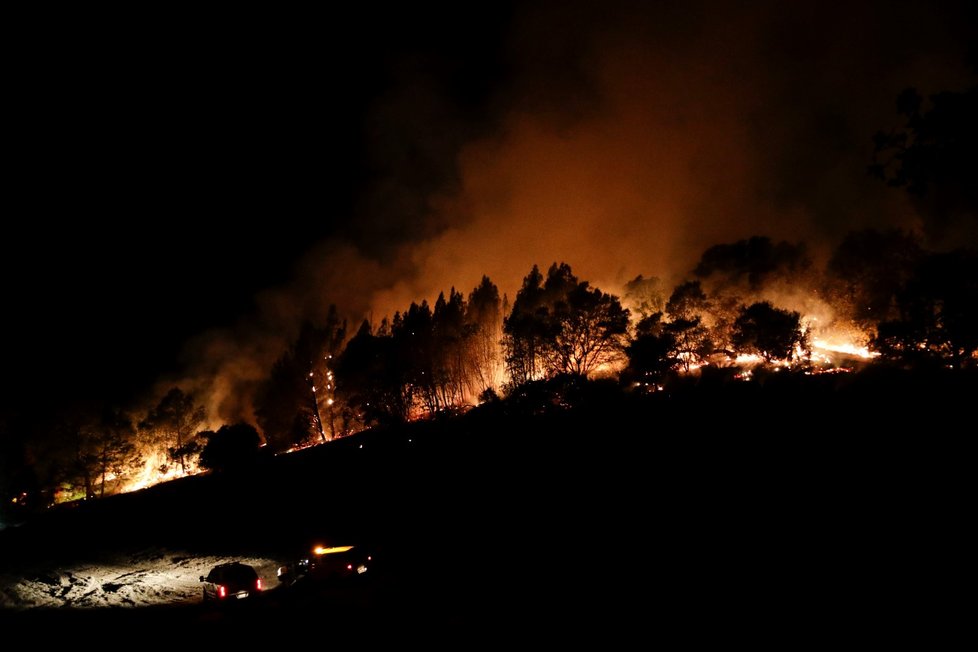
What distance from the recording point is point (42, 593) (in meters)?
19.0

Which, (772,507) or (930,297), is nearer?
(772,507)

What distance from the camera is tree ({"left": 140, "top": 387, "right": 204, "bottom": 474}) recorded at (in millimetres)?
49250

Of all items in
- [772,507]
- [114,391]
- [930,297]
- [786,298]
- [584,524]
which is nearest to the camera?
[772,507]

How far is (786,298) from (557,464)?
89.2ft

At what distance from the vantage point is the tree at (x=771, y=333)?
29328 millimetres

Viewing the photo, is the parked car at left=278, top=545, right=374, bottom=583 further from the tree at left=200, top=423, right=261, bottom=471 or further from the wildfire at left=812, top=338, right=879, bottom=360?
the wildfire at left=812, top=338, right=879, bottom=360

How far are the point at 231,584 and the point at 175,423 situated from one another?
41455 millimetres

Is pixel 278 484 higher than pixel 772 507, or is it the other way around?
pixel 278 484

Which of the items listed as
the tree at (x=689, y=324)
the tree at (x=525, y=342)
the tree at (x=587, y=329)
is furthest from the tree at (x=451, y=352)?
the tree at (x=689, y=324)

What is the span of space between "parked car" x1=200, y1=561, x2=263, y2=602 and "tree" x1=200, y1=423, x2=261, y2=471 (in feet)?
86.9

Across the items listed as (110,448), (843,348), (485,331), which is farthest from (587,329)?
(110,448)

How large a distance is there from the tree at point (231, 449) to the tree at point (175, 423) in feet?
27.7

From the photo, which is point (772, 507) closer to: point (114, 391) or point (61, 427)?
point (61, 427)

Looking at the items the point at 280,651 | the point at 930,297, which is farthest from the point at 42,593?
the point at 930,297
